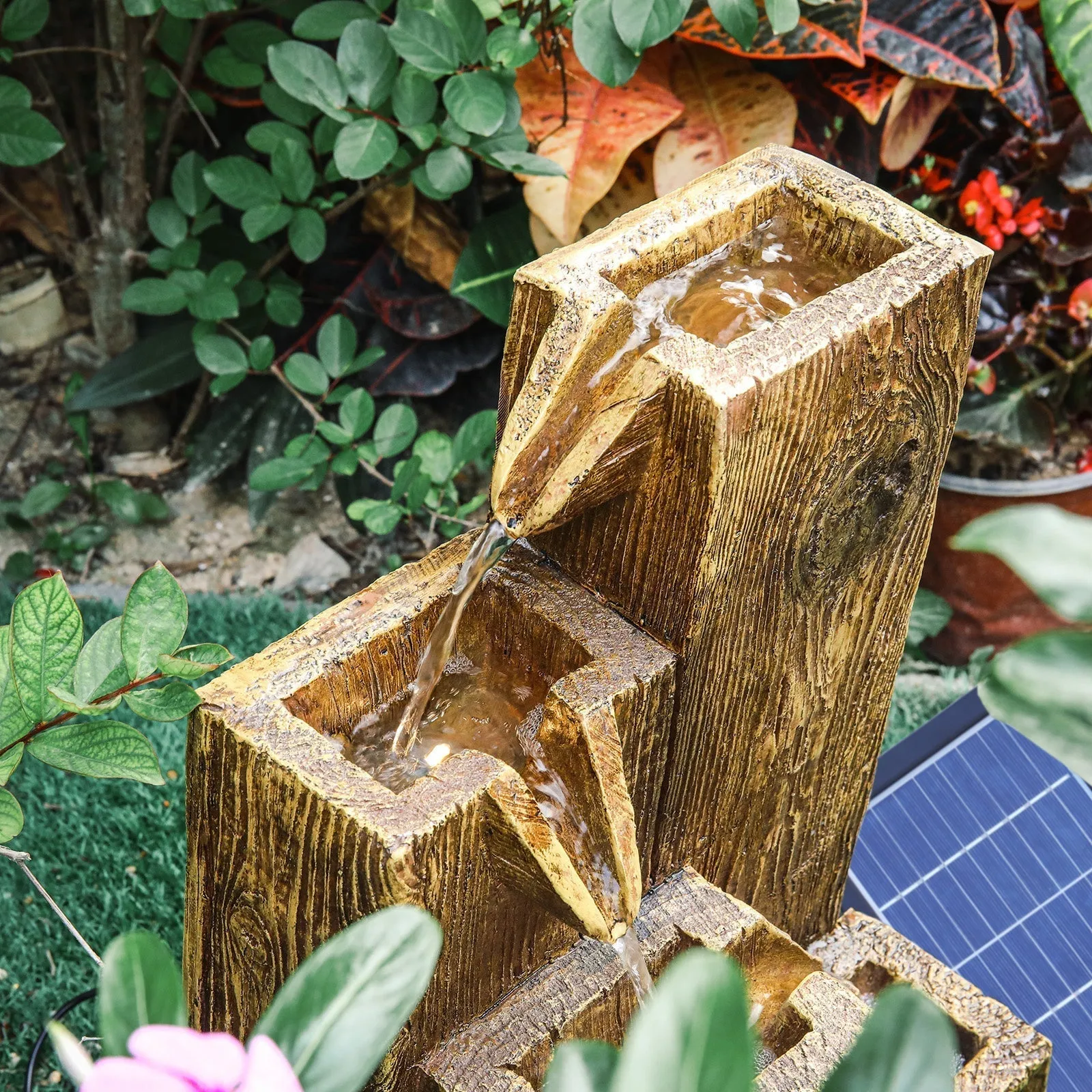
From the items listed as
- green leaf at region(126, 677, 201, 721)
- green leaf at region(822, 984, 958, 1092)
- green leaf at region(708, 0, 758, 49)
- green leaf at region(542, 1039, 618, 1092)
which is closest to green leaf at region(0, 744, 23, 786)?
green leaf at region(126, 677, 201, 721)

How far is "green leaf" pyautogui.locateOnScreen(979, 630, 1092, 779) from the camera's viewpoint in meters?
0.50

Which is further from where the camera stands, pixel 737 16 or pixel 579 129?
pixel 579 129

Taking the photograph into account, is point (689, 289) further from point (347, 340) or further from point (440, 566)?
point (347, 340)

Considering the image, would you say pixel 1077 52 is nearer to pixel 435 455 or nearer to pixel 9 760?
pixel 435 455

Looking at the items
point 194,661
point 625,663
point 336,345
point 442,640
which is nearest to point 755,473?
point 625,663

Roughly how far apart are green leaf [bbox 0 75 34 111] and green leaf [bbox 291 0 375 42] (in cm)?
52

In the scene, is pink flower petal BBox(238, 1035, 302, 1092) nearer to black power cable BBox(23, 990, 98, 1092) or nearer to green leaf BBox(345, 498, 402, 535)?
black power cable BBox(23, 990, 98, 1092)

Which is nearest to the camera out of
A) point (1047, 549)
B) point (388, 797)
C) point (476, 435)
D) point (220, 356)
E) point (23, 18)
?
point (1047, 549)

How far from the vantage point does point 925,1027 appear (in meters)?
0.51

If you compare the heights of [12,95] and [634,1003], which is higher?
[12,95]

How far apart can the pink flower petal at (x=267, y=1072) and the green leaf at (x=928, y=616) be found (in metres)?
2.32

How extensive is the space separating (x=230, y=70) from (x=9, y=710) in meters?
1.75

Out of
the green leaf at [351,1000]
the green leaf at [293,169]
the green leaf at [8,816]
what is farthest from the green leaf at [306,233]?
the green leaf at [351,1000]

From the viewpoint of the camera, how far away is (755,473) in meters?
1.07
